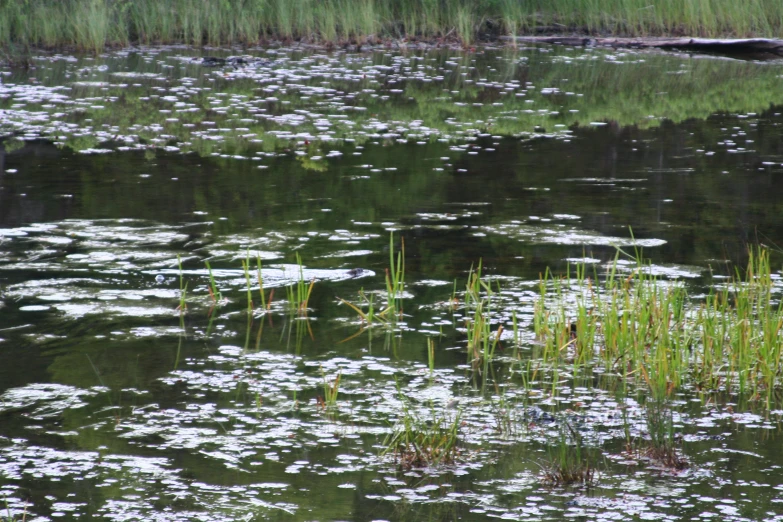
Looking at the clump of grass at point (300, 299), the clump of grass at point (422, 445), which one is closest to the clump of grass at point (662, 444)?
the clump of grass at point (422, 445)

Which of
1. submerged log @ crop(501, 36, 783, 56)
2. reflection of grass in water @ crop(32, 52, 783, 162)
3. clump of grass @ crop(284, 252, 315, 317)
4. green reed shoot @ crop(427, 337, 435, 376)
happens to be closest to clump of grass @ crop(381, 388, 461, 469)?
green reed shoot @ crop(427, 337, 435, 376)

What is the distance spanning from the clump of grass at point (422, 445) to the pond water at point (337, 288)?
49 millimetres

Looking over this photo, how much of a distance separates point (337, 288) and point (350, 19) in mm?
16983

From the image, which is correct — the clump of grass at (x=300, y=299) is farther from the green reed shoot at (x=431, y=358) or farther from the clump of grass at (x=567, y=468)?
the clump of grass at (x=567, y=468)

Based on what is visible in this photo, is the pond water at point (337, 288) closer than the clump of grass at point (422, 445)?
Yes

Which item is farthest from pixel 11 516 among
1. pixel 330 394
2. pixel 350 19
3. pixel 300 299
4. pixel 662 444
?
pixel 350 19

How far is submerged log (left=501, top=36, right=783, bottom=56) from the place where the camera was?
2092cm

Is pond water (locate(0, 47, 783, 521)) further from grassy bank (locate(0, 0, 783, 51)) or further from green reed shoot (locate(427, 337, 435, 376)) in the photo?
grassy bank (locate(0, 0, 783, 51))

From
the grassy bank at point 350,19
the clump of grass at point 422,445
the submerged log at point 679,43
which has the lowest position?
the clump of grass at point 422,445

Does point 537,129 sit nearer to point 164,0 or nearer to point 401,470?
point 401,470

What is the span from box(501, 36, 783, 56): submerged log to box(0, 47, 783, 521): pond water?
6.76 m

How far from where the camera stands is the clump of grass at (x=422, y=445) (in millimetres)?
3896

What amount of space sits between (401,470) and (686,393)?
1.58m

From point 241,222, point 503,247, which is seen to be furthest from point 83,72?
point 503,247
